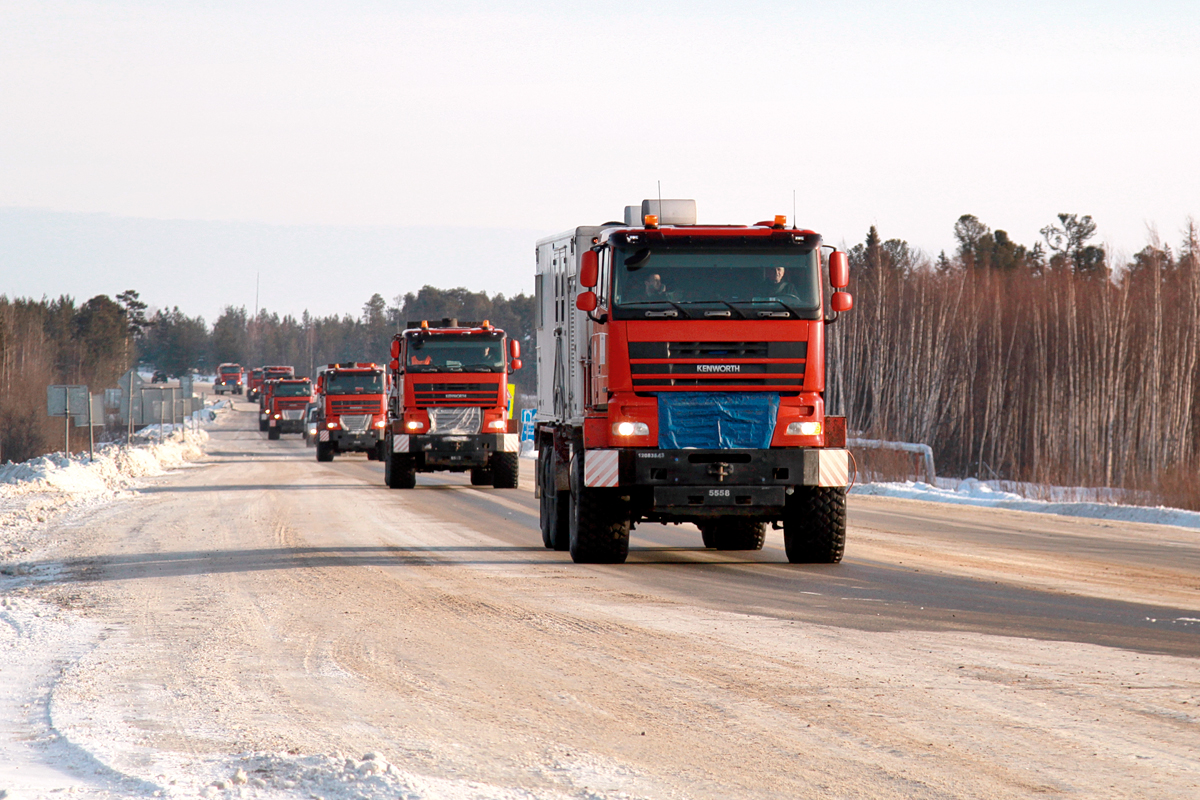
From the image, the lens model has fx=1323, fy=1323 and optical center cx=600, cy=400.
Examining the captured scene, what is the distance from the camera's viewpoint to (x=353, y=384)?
43.2 m

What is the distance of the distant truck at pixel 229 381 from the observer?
141500 mm

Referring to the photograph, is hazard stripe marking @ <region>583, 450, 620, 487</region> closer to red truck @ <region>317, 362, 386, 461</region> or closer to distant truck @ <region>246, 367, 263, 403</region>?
red truck @ <region>317, 362, 386, 461</region>

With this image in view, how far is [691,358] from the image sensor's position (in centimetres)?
1282

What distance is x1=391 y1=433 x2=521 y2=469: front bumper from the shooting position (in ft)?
91.9

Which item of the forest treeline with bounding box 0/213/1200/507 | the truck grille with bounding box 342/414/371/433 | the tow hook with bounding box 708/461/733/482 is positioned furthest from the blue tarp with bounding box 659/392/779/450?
the truck grille with bounding box 342/414/371/433

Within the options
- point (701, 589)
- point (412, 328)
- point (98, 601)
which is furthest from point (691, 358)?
point (412, 328)

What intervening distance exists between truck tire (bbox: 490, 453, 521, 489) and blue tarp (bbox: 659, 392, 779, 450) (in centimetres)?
1585

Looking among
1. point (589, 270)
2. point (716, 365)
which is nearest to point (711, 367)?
point (716, 365)

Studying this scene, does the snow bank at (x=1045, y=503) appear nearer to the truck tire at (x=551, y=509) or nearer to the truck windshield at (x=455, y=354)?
the truck windshield at (x=455, y=354)

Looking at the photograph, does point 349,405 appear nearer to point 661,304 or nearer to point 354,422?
point 354,422

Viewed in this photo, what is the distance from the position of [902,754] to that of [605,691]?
193cm

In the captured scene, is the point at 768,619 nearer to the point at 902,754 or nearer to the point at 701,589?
the point at 701,589

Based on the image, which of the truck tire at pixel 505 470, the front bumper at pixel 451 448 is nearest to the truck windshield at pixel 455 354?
the front bumper at pixel 451 448

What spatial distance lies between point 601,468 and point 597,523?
40.4 inches
